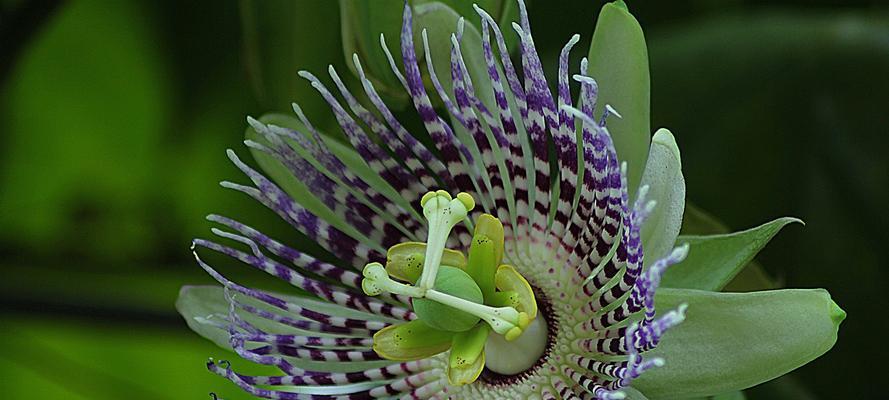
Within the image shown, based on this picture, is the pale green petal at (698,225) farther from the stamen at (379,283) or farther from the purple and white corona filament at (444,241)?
the stamen at (379,283)

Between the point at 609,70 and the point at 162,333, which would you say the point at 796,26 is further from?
the point at 162,333

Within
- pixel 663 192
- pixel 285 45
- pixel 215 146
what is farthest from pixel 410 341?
pixel 215 146

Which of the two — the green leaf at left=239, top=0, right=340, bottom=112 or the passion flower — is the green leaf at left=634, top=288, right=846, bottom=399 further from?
the green leaf at left=239, top=0, right=340, bottom=112

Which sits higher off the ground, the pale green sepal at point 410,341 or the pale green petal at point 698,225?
the pale green sepal at point 410,341

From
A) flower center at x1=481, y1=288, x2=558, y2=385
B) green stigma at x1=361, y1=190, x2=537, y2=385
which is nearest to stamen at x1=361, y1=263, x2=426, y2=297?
green stigma at x1=361, y1=190, x2=537, y2=385

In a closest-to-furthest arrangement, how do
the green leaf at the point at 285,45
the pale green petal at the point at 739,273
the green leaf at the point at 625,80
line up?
1. the green leaf at the point at 625,80
2. the pale green petal at the point at 739,273
3. the green leaf at the point at 285,45

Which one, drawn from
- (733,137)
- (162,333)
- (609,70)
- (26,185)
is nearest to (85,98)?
(26,185)

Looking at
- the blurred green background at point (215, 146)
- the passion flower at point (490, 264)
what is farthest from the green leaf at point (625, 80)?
the blurred green background at point (215, 146)
